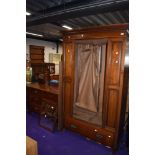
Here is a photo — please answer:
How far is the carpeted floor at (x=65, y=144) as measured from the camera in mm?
2627

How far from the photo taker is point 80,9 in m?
2.39

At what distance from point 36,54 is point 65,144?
19.1 feet

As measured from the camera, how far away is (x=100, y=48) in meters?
2.65

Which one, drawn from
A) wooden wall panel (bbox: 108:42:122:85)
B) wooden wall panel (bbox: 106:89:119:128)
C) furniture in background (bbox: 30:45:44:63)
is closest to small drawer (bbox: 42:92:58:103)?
wooden wall panel (bbox: 106:89:119:128)

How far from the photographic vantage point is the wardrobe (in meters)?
2.47

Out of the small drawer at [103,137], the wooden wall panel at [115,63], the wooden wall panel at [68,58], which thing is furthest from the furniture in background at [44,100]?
the wooden wall panel at [115,63]

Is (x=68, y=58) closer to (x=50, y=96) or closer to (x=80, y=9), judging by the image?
(x=80, y=9)

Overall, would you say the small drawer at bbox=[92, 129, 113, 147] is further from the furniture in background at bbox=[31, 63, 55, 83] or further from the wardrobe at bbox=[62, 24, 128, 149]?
the furniture in background at bbox=[31, 63, 55, 83]

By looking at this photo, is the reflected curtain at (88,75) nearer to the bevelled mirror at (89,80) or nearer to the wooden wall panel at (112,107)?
the bevelled mirror at (89,80)

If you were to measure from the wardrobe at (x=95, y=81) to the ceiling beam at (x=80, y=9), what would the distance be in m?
0.31
